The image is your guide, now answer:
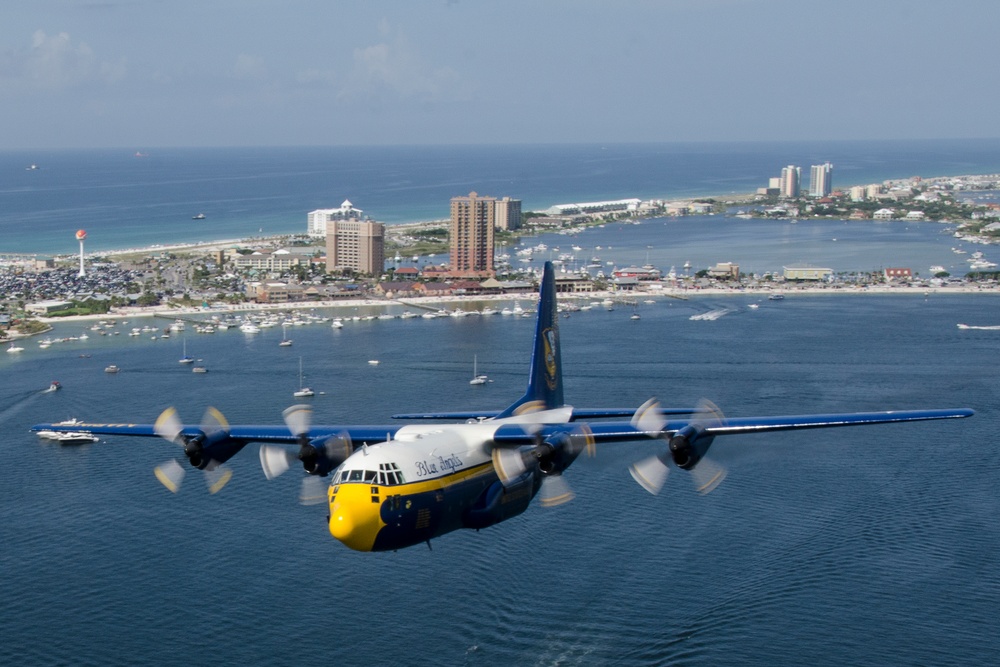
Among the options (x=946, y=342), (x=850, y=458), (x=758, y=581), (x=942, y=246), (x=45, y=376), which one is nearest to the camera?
(x=758, y=581)

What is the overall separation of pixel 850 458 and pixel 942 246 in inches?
4618

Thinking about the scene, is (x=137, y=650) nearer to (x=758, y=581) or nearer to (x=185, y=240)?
(x=758, y=581)

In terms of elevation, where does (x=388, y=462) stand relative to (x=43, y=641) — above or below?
above

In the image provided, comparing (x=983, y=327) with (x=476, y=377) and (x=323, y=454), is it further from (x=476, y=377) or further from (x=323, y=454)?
(x=323, y=454)

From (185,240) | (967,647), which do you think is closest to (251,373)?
(967,647)

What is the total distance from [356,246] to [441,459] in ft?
365

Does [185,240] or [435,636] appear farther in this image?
[185,240]

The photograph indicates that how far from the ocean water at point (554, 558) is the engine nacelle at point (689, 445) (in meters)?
13.4

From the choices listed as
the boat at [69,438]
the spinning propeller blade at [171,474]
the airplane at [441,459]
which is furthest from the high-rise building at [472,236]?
the spinning propeller blade at [171,474]

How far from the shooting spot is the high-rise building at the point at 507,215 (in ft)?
603

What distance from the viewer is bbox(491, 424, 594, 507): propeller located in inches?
1028

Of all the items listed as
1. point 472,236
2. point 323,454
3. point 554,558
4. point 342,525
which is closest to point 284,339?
point 472,236

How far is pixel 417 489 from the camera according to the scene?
2450 centimetres

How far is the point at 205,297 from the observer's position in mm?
117312
